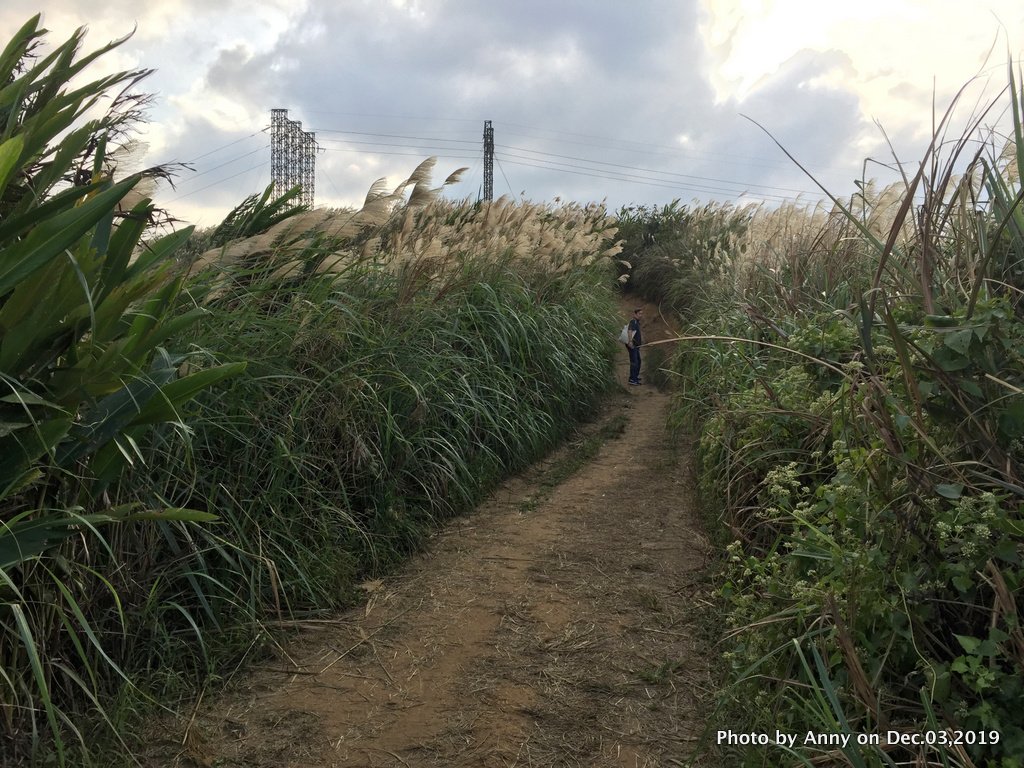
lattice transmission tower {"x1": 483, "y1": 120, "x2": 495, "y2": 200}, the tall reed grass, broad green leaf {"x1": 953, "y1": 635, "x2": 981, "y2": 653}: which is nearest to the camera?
broad green leaf {"x1": 953, "y1": 635, "x2": 981, "y2": 653}

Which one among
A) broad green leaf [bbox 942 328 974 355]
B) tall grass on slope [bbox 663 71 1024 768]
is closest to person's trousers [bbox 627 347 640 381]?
tall grass on slope [bbox 663 71 1024 768]

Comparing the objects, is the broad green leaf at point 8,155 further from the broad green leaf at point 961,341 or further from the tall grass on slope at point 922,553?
the broad green leaf at point 961,341

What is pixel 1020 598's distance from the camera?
211cm

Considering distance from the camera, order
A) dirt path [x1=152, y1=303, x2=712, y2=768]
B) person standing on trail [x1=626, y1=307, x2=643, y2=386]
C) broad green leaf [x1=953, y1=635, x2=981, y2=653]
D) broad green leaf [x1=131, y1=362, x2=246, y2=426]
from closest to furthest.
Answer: broad green leaf [x1=953, y1=635, x2=981, y2=653], broad green leaf [x1=131, y1=362, x2=246, y2=426], dirt path [x1=152, y1=303, x2=712, y2=768], person standing on trail [x1=626, y1=307, x2=643, y2=386]

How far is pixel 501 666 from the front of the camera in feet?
11.1

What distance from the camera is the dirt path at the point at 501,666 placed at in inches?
112

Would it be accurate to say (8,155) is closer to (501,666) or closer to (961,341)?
(501,666)

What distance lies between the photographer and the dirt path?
9.32 ft

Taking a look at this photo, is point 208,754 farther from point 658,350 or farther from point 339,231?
point 658,350

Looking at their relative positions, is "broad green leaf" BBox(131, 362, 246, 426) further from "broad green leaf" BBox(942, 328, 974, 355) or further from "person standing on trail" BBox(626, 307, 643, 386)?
"person standing on trail" BBox(626, 307, 643, 386)

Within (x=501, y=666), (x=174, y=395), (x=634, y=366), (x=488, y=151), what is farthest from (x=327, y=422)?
(x=488, y=151)

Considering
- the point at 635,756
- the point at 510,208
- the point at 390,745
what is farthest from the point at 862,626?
the point at 510,208

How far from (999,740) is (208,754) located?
2460 mm

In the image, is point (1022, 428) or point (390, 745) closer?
point (1022, 428)
